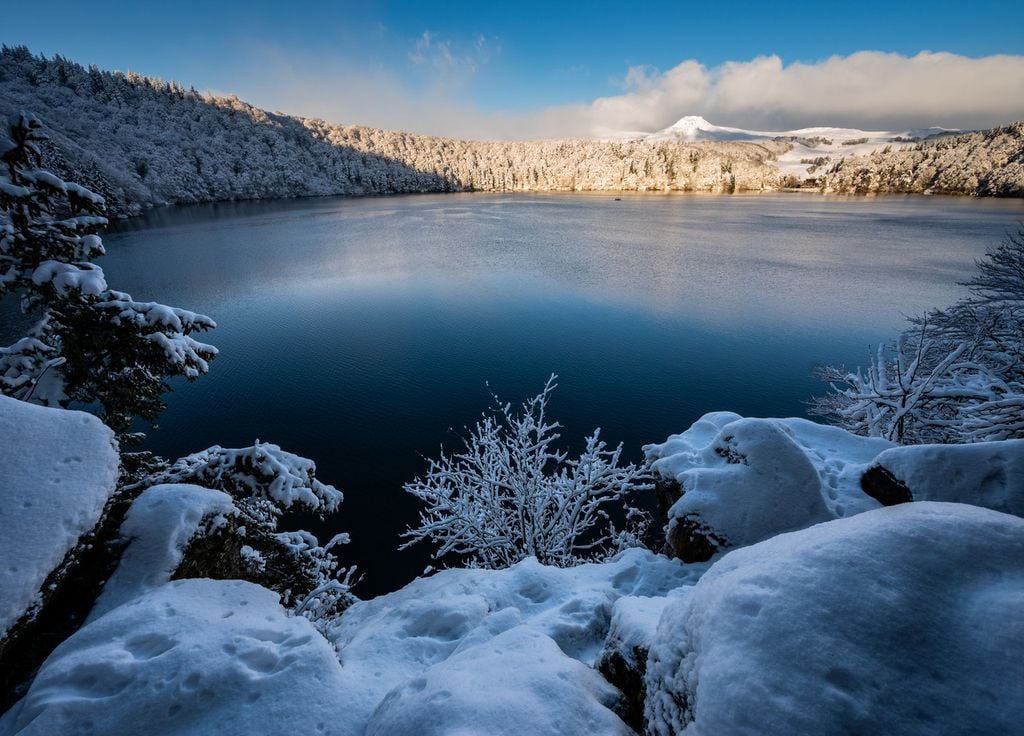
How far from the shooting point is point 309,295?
3919 cm

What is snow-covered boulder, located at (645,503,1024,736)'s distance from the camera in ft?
8.67

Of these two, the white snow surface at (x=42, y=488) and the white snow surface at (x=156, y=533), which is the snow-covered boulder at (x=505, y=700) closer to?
the white snow surface at (x=156, y=533)

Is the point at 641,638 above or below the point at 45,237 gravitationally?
below

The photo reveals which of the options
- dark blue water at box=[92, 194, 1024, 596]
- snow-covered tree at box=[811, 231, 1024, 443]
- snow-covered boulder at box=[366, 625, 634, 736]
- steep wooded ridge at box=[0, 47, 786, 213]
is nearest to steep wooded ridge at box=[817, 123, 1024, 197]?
steep wooded ridge at box=[0, 47, 786, 213]

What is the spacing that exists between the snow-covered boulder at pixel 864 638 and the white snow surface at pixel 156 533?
19.3 feet

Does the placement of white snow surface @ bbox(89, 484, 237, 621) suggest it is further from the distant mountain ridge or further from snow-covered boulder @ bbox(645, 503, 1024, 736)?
the distant mountain ridge

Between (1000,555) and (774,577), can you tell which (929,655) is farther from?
(1000,555)

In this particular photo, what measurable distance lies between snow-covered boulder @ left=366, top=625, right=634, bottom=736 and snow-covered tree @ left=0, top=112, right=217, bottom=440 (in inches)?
227

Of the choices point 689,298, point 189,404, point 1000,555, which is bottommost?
point 189,404

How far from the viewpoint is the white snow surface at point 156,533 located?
5.16 m

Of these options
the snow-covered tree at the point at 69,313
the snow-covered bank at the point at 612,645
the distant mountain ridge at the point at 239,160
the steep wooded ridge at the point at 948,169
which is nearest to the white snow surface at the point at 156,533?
the snow-covered bank at the point at 612,645

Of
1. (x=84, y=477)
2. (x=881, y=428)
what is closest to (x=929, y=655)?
(x=84, y=477)

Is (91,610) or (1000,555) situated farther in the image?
(91,610)

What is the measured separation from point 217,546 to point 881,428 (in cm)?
1780
